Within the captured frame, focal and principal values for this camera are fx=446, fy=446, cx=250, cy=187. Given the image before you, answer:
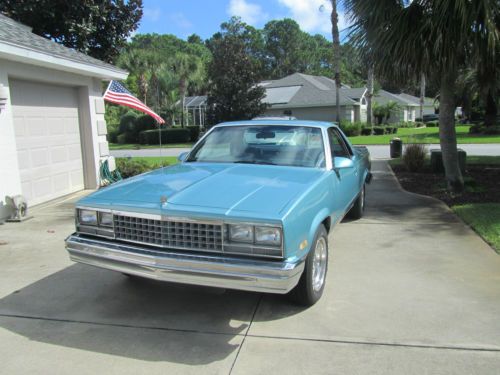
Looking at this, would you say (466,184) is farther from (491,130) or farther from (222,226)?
(491,130)

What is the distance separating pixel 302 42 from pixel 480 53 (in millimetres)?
84349

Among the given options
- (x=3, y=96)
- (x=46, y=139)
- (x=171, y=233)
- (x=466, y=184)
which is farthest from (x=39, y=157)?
(x=466, y=184)

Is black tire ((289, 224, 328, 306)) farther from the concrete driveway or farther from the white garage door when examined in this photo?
the white garage door

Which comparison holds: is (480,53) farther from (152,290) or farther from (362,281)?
(152,290)

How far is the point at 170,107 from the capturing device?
39.3 m

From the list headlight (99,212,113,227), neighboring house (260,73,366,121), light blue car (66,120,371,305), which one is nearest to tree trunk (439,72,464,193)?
light blue car (66,120,371,305)

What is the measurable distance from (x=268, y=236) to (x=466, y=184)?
787 centimetres

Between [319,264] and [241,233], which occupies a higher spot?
[241,233]

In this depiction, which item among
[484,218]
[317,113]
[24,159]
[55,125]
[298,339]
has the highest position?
[317,113]

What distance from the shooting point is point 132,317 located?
391 centimetres

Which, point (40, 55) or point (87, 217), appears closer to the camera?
point (87, 217)

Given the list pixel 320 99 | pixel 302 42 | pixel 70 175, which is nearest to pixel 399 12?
pixel 70 175

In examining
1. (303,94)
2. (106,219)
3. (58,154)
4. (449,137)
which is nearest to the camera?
(106,219)

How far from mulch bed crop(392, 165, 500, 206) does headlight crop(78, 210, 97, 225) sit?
677 cm
